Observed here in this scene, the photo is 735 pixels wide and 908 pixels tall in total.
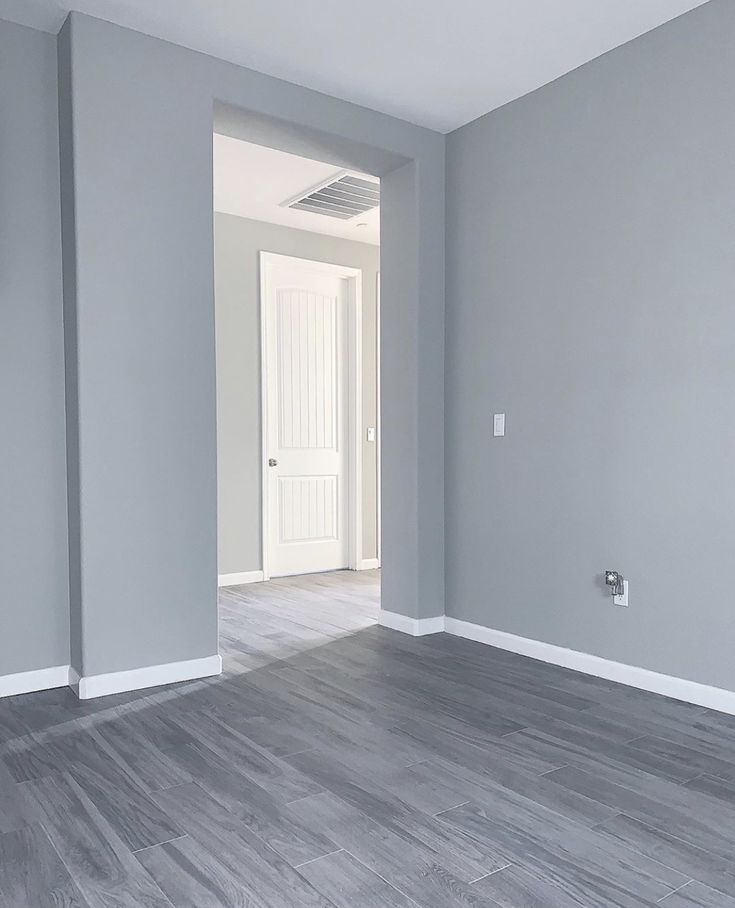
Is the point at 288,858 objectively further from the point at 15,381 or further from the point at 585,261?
the point at 585,261

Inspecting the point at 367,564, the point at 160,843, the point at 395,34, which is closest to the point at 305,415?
the point at 367,564

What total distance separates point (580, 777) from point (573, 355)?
1.85 metres

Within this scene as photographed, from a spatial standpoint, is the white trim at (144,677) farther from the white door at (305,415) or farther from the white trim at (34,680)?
the white door at (305,415)

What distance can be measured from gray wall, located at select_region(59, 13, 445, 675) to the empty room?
13mm

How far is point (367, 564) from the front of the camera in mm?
6277

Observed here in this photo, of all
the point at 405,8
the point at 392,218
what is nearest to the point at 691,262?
the point at 405,8

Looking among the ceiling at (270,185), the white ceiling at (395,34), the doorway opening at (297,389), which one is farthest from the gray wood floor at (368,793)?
the ceiling at (270,185)

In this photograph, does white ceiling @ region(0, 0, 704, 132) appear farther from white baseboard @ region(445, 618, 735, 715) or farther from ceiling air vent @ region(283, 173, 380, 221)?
white baseboard @ region(445, 618, 735, 715)

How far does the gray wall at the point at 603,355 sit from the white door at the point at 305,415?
6.53ft

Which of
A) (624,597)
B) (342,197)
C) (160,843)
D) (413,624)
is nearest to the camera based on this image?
(160,843)

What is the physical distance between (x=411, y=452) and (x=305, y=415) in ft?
6.76

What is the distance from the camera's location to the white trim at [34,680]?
3.08m

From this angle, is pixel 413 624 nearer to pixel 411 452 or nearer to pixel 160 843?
pixel 411 452

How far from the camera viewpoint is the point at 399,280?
13.6ft
